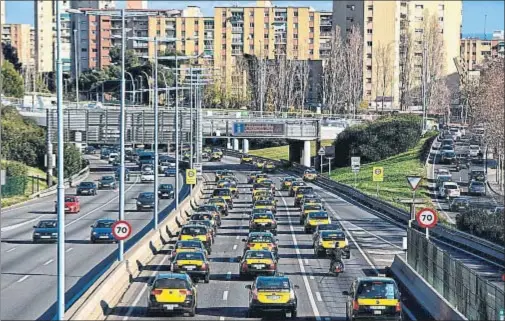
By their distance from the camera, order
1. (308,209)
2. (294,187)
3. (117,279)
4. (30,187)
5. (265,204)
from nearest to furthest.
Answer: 1. (117,279)
2. (308,209)
3. (265,204)
4. (294,187)
5. (30,187)

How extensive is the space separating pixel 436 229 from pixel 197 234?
1172 cm

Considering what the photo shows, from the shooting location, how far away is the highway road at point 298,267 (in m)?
29.0

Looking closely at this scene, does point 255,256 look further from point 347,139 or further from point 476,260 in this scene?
point 347,139

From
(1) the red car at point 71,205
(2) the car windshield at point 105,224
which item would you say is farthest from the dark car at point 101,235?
(1) the red car at point 71,205

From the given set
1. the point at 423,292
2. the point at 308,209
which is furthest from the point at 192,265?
the point at 308,209

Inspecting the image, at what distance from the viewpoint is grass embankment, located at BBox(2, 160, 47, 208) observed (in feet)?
251

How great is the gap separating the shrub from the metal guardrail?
21.4ft

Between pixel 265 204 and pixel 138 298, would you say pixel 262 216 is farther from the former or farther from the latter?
pixel 138 298

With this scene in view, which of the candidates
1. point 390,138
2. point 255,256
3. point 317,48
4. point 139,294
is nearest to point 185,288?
point 139,294

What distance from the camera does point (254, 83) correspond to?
505 ft

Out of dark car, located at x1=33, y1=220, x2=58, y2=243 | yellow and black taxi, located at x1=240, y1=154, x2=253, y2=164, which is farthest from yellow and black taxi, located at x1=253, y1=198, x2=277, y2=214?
yellow and black taxi, located at x1=240, y1=154, x2=253, y2=164

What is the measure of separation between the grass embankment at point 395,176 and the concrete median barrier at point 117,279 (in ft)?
64.2

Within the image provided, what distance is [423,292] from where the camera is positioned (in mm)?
29859

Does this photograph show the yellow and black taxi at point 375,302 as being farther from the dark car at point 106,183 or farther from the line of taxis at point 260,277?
the dark car at point 106,183
